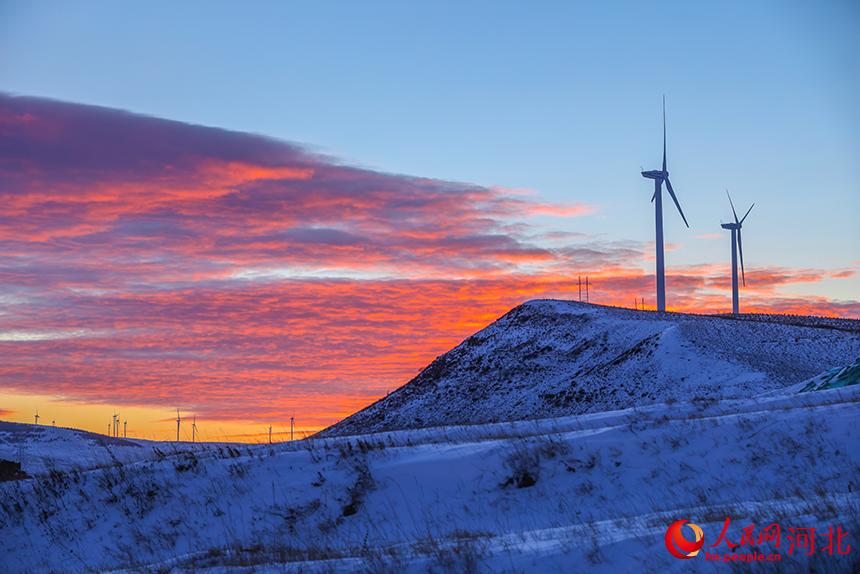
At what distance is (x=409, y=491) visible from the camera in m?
21.8

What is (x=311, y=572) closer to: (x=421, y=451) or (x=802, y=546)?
(x=802, y=546)

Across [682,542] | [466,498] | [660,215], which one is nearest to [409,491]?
[466,498]

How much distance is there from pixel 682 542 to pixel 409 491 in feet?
34.1

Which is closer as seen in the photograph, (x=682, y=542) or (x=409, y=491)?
(x=682, y=542)

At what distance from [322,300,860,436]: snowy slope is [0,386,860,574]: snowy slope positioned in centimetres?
2942

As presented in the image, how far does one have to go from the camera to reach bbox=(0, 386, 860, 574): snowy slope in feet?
60.2

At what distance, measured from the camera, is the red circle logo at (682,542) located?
1199 cm

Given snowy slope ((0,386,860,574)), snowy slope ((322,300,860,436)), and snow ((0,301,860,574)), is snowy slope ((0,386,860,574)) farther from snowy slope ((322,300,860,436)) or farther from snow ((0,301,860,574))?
snowy slope ((322,300,860,436))

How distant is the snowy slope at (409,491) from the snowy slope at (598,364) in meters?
29.4

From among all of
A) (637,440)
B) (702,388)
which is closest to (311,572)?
(637,440)

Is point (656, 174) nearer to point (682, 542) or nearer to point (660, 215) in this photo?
point (660, 215)

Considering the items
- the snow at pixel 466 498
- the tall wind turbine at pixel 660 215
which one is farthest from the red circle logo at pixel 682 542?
the tall wind turbine at pixel 660 215
